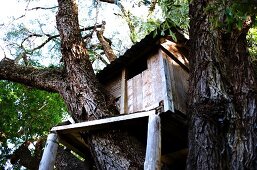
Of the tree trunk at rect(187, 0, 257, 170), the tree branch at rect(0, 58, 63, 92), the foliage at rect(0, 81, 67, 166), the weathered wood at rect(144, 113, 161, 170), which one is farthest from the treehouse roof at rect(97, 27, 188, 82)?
the foliage at rect(0, 81, 67, 166)

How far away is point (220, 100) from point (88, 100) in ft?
8.45

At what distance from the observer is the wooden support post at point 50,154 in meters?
6.00

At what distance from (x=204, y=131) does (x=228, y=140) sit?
367 millimetres

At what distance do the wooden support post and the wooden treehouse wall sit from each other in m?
1.45

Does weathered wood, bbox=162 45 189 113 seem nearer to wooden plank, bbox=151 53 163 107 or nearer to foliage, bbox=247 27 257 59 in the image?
wooden plank, bbox=151 53 163 107

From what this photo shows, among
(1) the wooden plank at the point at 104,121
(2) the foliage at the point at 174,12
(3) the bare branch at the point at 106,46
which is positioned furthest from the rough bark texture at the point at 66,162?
(3) the bare branch at the point at 106,46

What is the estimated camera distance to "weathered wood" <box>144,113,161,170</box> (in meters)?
4.67

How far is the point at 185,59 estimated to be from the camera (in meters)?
7.45

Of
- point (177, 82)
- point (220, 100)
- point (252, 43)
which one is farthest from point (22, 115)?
point (220, 100)

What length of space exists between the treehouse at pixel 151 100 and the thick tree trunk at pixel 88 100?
0.89ft

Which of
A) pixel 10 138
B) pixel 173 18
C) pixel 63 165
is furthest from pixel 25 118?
pixel 173 18

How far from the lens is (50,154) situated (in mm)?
6164

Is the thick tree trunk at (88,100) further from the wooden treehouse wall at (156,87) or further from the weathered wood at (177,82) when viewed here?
the weathered wood at (177,82)

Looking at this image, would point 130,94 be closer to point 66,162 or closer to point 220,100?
point 66,162
